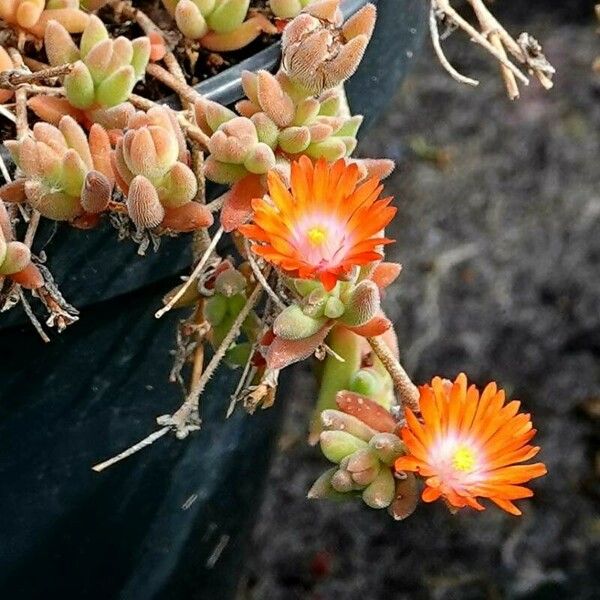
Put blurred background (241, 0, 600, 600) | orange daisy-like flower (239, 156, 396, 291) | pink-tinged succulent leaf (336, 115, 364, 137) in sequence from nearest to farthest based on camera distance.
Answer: orange daisy-like flower (239, 156, 396, 291)
pink-tinged succulent leaf (336, 115, 364, 137)
blurred background (241, 0, 600, 600)

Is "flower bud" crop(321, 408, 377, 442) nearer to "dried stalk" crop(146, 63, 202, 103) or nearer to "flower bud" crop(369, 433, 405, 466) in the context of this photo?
"flower bud" crop(369, 433, 405, 466)

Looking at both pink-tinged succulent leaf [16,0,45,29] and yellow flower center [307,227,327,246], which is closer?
yellow flower center [307,227,327,246]

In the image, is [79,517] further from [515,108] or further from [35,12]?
[515,108]

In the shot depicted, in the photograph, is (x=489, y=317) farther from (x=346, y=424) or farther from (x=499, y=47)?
(x=346, y=424)

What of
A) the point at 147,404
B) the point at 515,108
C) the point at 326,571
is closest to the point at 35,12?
the point at 147,404

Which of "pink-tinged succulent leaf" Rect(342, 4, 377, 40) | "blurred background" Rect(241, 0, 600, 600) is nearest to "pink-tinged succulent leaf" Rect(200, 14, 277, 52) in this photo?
"pink-tinged succulent leaf" Rect(342, 4, 377, 40)

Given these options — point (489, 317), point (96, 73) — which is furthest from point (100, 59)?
point (489, 317)

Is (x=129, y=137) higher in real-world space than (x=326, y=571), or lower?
higher

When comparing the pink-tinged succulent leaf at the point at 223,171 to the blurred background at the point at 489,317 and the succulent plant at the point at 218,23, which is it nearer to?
the succulent plant at the point at 218,23
